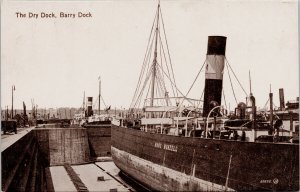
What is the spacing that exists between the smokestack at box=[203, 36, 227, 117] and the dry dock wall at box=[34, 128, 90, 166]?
16597 mm

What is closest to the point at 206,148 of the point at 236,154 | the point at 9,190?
the point at 236,154

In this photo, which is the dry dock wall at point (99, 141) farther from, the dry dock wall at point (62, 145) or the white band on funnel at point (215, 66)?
the white band on funnel at point (215, 66)

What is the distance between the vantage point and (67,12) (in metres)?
12.0

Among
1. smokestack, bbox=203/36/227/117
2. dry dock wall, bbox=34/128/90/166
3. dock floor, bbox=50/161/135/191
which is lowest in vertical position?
dock floor, bbox=50/161/135/191

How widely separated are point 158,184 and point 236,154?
5972mm

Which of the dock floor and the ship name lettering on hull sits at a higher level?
the ship name lettering on hull

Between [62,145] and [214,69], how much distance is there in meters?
17.5

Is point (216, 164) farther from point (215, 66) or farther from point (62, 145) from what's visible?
point (62, 145)

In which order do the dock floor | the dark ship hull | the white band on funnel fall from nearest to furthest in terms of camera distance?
the dark ship hull
the white band on funnel
the dock floor

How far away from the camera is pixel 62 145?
27.1 m

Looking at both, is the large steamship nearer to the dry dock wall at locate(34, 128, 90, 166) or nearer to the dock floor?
the dock floor

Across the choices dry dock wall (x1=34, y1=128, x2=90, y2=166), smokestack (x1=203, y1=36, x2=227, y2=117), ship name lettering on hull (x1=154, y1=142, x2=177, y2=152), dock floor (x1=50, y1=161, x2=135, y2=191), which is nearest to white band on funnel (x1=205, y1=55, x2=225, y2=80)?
smokestack (x1=203, y1=36, x2=227, y2=117)

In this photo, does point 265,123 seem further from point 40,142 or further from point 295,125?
point 40,142

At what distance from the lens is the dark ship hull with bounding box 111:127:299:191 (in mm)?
8970
